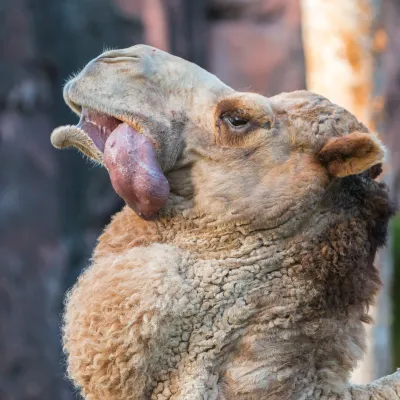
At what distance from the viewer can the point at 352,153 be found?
2428 millimetres

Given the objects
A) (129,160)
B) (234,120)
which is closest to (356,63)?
(234,120)

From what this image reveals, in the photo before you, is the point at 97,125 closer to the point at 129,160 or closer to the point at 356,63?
the point at 129,160

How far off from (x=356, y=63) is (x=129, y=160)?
4070mm

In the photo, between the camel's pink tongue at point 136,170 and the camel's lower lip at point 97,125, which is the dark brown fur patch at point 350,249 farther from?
the camel's lower lip at point 97,125

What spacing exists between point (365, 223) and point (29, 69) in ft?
28.0

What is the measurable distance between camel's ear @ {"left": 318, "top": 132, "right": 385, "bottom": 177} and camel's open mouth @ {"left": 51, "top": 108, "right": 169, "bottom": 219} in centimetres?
45

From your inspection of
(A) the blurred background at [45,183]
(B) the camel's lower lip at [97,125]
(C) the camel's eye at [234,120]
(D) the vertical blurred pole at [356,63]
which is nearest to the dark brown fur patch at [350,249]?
(C) the camel's eye at [234,120]

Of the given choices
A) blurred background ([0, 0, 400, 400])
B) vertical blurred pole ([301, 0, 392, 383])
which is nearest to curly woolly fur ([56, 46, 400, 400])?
vertical blurred pole ([301, 0, 392, 383])

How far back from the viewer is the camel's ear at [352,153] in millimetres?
2393

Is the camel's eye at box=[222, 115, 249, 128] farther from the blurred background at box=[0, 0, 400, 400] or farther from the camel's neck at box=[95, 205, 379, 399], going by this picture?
the blurred background at box=[0, 0, 400, 400]

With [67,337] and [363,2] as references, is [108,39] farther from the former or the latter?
[67,337]

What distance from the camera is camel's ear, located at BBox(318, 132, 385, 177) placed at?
239cm

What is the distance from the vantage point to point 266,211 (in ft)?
8.05

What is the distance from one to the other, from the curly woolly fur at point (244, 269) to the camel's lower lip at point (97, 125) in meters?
0.06
